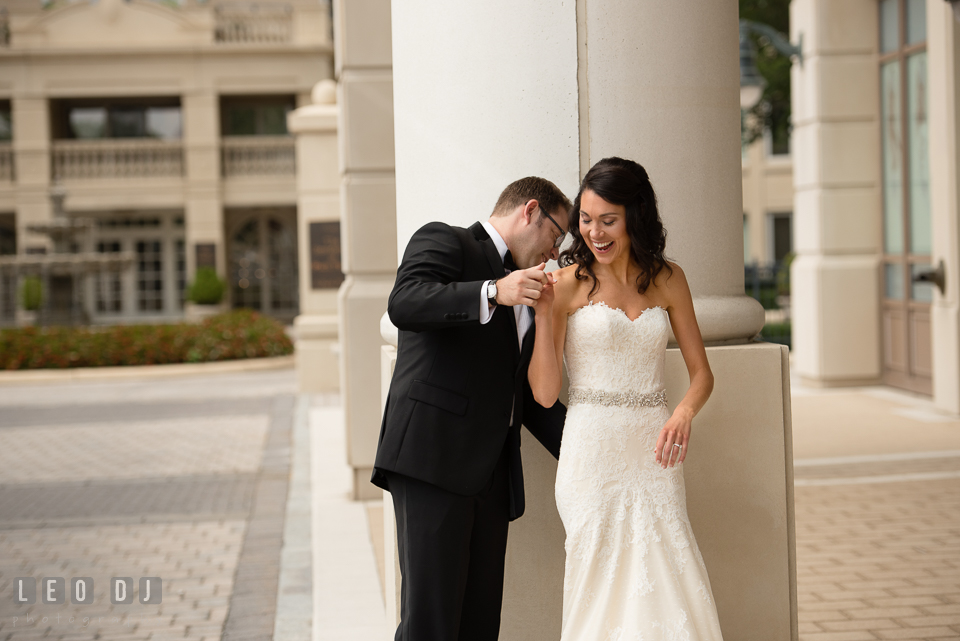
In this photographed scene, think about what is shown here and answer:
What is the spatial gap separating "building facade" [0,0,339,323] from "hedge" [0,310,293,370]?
37.0ft

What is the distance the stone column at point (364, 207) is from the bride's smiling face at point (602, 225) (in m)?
4.94

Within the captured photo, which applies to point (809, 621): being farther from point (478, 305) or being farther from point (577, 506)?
point (478, 305)

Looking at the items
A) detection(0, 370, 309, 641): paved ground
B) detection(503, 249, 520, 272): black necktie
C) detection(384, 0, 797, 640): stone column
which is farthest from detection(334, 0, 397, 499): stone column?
detection(503, 249, 520, 272): black necktie

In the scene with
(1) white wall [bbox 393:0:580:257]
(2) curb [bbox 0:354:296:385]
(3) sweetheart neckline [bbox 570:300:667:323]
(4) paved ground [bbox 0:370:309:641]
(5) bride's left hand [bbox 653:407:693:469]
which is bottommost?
(4) paved ground [bbox 0:370:309:641]

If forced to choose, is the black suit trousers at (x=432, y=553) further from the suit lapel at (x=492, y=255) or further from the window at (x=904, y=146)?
the window at (x=904, y=146)

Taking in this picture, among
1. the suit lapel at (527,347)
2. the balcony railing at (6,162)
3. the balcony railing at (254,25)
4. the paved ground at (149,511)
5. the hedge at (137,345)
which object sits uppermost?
the balcony railing at (254,25)

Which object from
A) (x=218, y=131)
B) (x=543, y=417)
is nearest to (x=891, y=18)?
(x=543, y=417)

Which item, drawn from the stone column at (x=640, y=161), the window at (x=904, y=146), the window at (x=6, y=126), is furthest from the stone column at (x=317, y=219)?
the window at (x=6, y=126)

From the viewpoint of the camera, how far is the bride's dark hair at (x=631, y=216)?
2977mm

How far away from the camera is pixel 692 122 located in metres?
3.71

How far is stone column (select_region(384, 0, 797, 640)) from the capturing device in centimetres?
363

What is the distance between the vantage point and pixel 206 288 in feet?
95.9

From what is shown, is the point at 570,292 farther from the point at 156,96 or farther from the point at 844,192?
the point at 156,96

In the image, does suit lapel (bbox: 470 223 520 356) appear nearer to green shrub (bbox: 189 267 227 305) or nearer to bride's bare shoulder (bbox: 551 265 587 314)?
bride's bare shoulder (bbox: 551 265 587 314)
